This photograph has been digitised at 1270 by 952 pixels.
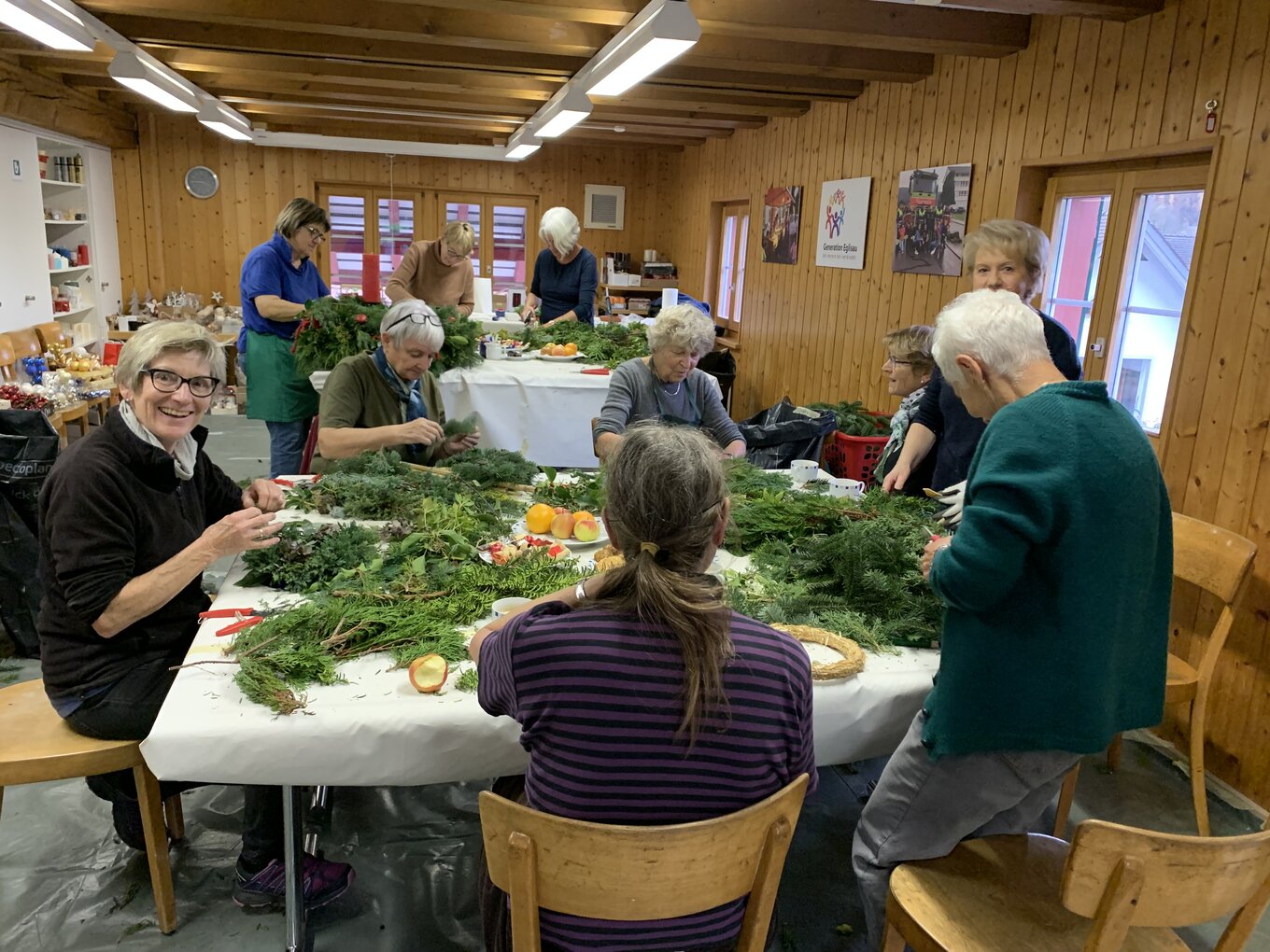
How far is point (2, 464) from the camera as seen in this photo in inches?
135

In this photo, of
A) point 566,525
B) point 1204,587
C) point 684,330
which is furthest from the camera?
point 684,330

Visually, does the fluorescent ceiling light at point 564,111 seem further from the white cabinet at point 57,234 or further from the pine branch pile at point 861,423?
the white cabinet at point 57,234

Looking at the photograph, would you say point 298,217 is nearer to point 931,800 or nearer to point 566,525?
point 566,525

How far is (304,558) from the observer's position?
7.55 ft

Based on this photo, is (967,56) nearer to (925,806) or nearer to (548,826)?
(925,806)

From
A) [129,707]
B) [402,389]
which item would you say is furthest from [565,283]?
[129,707]

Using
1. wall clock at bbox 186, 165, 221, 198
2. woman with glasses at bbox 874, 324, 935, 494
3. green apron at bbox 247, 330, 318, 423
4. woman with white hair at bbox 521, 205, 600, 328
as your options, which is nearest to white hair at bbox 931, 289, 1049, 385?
woman with glasses at bbox 874, 324, 935, 494

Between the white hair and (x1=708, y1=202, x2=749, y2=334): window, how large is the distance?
7730 mm

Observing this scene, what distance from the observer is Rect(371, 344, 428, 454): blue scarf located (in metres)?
3.41

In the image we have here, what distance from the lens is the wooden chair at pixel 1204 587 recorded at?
107 inches

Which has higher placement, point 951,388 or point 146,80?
point 146,80

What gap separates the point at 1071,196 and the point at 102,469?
14.7 ft

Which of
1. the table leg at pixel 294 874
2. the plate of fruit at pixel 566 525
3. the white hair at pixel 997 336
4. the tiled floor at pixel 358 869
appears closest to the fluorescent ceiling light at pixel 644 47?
the plate of fruit at pixel 566 525

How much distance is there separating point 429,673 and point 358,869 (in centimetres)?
101
